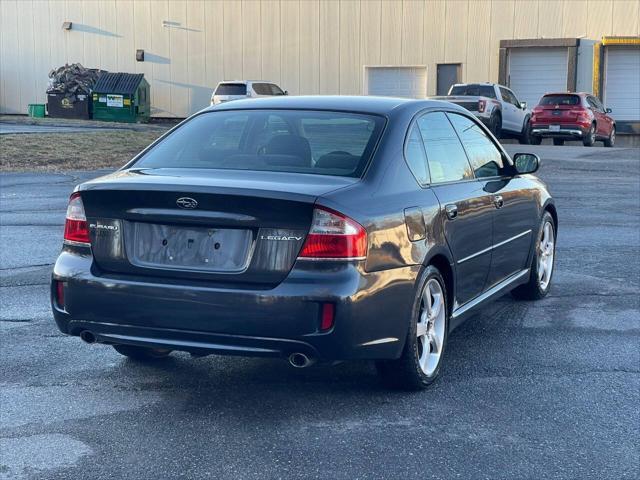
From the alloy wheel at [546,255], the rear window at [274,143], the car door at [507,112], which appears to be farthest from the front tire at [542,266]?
the car door at [507,112]

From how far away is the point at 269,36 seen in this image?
40062mm

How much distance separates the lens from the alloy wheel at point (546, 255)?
7.40 metres

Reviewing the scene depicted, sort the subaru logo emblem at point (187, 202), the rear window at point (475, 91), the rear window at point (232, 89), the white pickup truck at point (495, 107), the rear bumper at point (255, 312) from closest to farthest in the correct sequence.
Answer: the rear bumper at point (255, 312) < the subaru logo emblem at point (187, 202) < the white pickup truck at point (495, 107) < the rear window at point (475, 91) < the rear window at point (232, 89)

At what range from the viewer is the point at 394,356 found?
484cm

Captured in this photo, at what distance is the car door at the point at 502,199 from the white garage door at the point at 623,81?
101 ft

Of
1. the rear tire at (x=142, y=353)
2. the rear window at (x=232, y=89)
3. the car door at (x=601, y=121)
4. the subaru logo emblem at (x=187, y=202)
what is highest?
the rear window at (x=232, y=89)

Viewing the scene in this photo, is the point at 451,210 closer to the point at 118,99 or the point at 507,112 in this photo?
the point at 507,112

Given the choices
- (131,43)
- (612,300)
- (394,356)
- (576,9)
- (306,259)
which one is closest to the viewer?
(306,259)

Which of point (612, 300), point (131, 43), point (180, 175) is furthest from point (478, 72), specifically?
point (180, 175)

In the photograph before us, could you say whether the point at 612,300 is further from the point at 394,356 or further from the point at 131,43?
the point at 131,43

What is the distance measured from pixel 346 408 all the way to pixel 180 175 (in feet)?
4.72

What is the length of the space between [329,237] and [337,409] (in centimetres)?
96

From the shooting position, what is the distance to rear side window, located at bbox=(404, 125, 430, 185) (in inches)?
207

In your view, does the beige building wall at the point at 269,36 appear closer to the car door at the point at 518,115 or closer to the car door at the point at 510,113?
the car door at the point at 518,115
